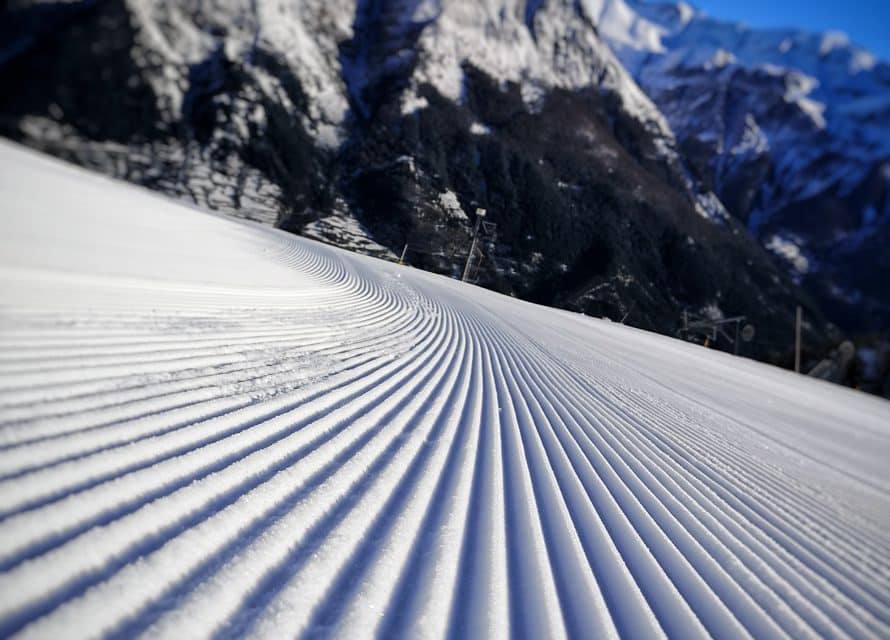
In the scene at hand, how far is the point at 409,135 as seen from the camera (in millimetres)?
33781

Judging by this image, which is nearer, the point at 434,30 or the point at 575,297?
the point at 575,297

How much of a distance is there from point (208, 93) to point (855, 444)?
42.4 metres

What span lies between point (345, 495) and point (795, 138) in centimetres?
9282

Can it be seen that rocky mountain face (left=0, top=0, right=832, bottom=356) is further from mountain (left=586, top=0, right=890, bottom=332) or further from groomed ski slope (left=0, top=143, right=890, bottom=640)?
groomed ski slope (left=0, top=143, right=890, bottom=640)

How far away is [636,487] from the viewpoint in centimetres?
211

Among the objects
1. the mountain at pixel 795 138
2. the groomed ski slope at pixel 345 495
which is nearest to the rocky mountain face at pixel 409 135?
the mountain at pixel 795 138

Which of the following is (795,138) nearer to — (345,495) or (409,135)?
(409,135)

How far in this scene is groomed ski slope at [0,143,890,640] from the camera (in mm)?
866

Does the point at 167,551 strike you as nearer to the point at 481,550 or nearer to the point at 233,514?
the point at 233,514

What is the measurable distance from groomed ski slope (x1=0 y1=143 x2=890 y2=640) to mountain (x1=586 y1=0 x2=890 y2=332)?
6158 cm

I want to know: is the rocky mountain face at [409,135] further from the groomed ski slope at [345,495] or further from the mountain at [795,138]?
the groomed ski slope at [345,495]

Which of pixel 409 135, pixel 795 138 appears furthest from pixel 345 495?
pixel 795 138

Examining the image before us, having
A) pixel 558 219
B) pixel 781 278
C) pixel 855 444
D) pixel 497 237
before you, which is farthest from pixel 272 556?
pixel 781 278

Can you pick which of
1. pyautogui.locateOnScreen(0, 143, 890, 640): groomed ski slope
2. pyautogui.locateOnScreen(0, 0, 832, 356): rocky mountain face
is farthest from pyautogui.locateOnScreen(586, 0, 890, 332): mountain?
pyautogui.locateOnScreen(0, 143, 890, 640): groomed ski slope
